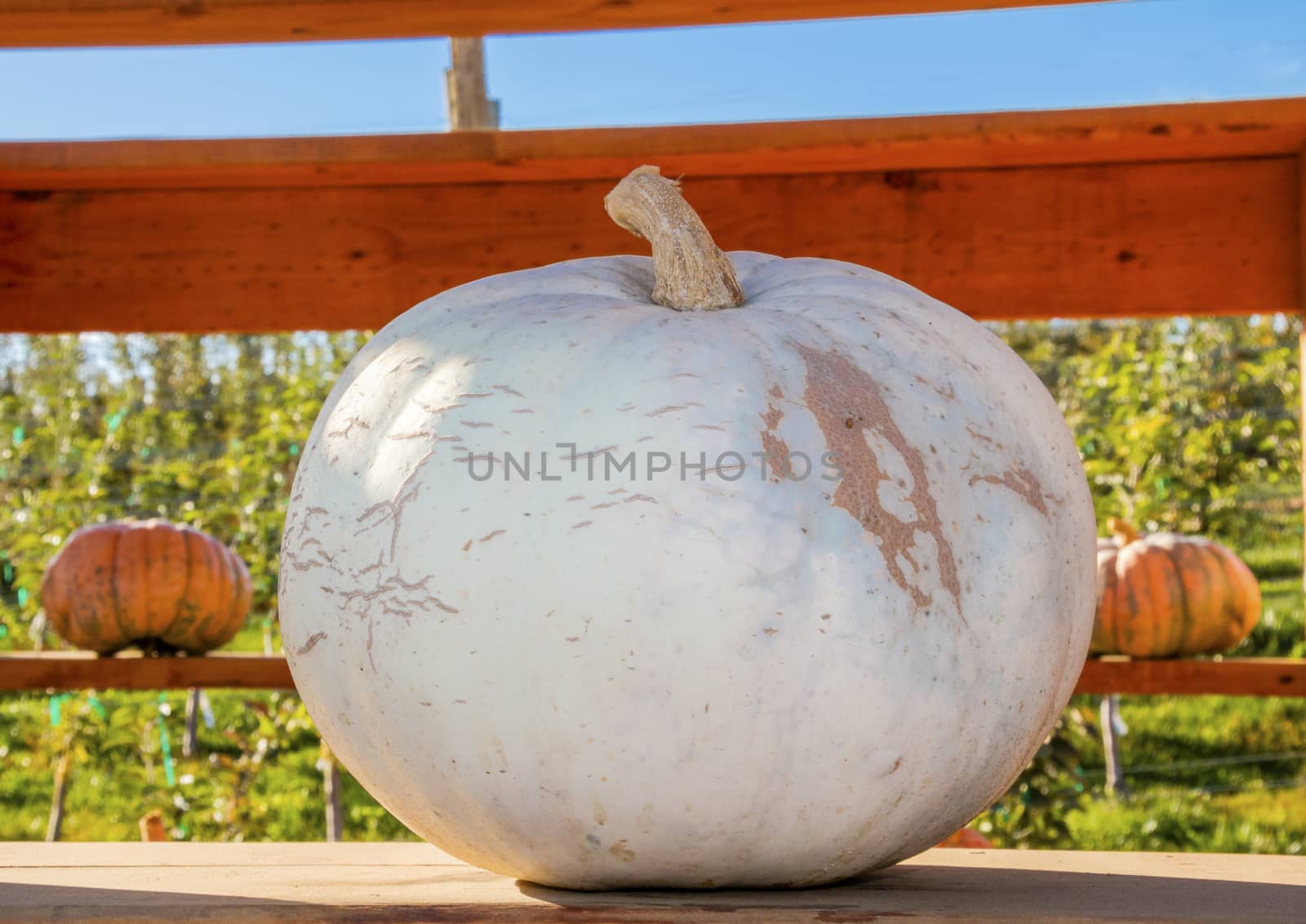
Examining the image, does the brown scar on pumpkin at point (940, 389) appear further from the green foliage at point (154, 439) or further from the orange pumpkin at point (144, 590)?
the green foliage at point (154, 439)

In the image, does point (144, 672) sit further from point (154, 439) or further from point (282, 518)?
point (154, 439)

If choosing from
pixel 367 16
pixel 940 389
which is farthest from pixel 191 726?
pixel 940 389

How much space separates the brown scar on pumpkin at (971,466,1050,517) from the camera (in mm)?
888

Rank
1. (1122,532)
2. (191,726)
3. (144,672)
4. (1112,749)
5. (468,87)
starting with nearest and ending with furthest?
(144,672) → (1122,532) → (468,87) → (1112,749) → (191,726)

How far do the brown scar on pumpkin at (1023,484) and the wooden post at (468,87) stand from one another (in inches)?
106

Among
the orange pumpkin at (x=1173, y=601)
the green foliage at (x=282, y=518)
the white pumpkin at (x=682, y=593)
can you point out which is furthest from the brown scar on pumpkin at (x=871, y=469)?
the green foliage at (x=282, y=518)

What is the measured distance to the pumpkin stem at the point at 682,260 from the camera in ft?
3.26

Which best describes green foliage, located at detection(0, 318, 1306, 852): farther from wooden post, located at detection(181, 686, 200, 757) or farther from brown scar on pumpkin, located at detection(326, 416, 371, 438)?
brown scar on pumpkin, located at detection(326, 416, 371, 438)

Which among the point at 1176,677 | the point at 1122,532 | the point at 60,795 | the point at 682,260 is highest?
the point at 682,260

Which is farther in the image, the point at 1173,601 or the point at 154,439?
the point at 154,439

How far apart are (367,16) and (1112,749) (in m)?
3.50

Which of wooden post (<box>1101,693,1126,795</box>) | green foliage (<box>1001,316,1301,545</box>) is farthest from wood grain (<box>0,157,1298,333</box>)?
wooden post (<box>1101,693,1126,795</box>)

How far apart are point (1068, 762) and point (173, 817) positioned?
260cm

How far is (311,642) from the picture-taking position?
0.90 m
